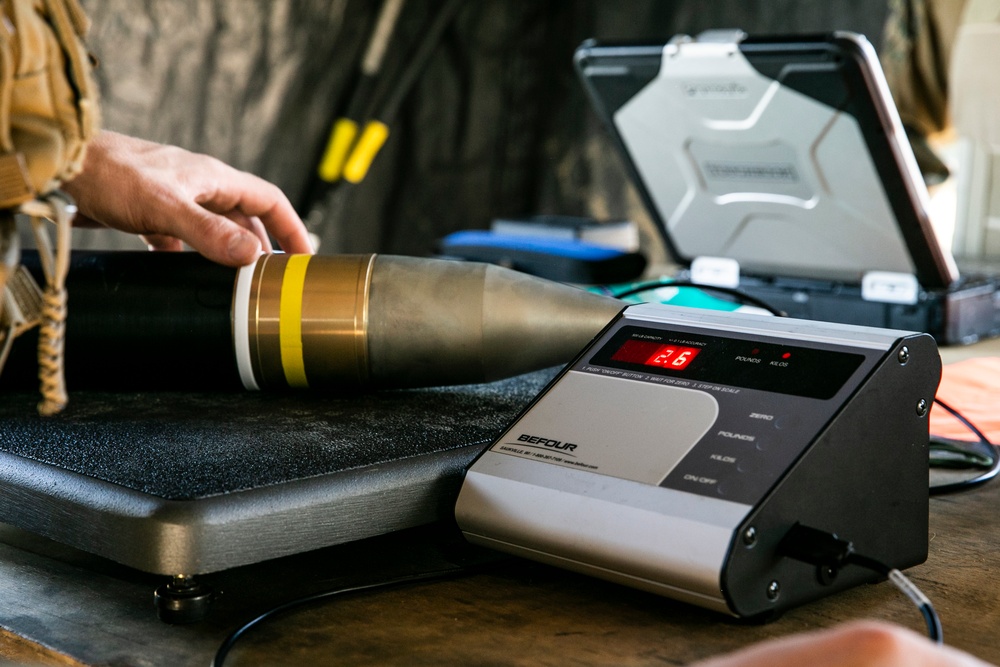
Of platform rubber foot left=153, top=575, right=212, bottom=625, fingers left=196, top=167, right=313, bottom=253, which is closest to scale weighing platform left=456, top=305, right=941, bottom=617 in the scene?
platform rubber foot left=153, top=575, right=212, bottom=625

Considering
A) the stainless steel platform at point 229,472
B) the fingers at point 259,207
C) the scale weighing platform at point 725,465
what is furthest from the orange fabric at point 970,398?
the fingers at point 259,207

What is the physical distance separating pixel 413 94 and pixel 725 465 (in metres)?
2.48

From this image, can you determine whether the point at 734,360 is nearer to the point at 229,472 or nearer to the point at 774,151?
the point at 229,472

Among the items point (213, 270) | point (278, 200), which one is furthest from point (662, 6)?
point (213, 270)

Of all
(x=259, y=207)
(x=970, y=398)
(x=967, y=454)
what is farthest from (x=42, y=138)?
(x=970, y=398)

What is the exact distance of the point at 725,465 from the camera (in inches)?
18.9

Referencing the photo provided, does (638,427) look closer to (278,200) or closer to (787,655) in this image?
(787,655)

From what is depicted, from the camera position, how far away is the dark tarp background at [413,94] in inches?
92.7

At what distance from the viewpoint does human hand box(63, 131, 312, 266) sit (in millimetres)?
695

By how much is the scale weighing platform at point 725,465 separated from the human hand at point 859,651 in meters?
0.15

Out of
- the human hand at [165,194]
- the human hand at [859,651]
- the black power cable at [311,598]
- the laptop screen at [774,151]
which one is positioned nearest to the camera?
the human hand at [859,651]

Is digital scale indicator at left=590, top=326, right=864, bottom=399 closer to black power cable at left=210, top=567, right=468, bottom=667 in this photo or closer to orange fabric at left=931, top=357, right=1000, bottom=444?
black power cable at left=210, top=567, right=468, bottom=667

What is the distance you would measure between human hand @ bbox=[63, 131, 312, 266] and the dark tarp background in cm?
155

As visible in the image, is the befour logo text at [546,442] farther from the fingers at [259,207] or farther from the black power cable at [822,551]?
the fingers at [259,207]
